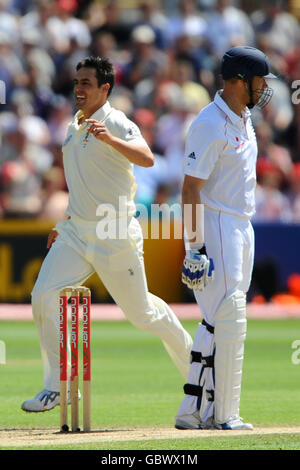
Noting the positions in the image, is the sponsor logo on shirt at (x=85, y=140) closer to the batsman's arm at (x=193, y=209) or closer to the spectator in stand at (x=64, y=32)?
the batsman's arm at (x=193, y=209)

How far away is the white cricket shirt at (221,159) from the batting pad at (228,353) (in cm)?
56

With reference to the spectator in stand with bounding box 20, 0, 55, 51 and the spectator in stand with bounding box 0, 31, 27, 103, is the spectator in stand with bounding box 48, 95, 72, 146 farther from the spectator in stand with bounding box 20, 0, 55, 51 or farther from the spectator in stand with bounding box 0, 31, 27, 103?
the spectator in stand with bounding box 20, 0, 55, 51

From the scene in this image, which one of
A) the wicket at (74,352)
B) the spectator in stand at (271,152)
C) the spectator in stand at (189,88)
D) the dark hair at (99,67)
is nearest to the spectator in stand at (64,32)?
the spectator in stand at (189,88)

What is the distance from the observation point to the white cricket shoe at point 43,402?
7.32 metres

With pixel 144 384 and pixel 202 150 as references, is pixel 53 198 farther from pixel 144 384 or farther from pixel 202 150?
pixel 202 150

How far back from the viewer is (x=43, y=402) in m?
7.34

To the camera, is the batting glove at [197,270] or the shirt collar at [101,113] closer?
the batting glove at [197,270]

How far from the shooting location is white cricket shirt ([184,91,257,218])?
6809 millimetres

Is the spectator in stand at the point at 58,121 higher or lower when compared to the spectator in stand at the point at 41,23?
lower

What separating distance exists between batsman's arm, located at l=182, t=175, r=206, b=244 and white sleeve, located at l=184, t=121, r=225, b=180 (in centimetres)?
5

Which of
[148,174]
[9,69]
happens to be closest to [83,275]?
[148,174]
